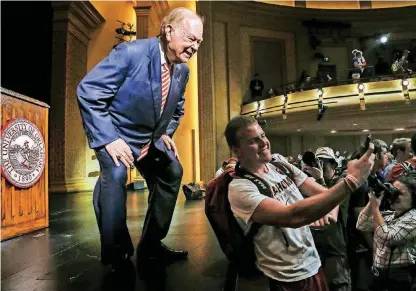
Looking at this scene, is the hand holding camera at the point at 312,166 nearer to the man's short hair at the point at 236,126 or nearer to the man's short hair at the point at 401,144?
the man's short hair at the point at 236,126

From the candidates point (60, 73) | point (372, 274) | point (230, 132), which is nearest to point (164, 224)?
point (230, 132)

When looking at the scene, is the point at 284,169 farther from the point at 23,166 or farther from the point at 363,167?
the point at 23,166

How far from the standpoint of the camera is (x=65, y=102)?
9016mm

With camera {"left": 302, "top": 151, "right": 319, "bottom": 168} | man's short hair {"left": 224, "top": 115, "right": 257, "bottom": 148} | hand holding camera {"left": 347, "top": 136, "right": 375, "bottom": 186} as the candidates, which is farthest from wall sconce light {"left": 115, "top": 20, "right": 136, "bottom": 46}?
hand holding camera {"left": 347, "top": 136, "right": 375, "bottom": 186}

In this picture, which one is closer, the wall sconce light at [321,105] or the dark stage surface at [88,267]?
the dark stage surface at [88,267]

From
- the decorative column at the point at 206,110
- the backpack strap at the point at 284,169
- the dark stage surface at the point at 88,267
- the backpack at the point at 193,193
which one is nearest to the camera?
the backpack strap at the point at 284,169

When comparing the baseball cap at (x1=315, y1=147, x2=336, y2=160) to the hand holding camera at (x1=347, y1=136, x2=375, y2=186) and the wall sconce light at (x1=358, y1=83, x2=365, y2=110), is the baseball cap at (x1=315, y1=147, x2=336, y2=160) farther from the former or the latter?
the wall sconce light at (x1=358, y1=83, x2=365, y2=110)

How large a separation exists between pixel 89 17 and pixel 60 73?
2.00 m

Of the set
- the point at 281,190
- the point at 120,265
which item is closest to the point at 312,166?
the point at 281,190

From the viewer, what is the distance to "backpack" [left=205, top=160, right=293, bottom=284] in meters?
1.07

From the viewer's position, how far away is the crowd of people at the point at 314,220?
889 millimetres

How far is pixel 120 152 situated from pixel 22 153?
1.52m

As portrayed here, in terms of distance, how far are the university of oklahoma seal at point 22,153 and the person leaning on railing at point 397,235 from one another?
2342mm

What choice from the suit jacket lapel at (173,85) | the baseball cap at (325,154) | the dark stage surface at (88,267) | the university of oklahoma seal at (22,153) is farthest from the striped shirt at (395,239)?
the university of oklahoma seal at (22,153)
